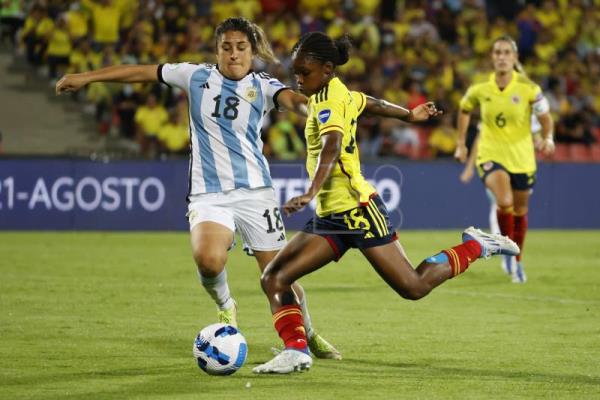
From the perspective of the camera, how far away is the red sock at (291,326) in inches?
308

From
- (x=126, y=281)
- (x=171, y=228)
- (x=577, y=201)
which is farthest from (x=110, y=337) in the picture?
(x=577, y=201)

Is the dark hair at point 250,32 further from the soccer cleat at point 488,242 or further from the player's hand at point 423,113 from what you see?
the soccer cleat at point 488,242

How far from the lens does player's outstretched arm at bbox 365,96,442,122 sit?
8.25 metres

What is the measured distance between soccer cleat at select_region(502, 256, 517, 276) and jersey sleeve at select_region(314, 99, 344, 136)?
272 inches

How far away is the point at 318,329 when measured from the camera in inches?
393

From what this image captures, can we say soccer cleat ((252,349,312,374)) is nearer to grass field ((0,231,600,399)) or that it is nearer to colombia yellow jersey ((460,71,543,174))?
grass field ((0,231,600,399))

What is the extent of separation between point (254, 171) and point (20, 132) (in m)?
16.4

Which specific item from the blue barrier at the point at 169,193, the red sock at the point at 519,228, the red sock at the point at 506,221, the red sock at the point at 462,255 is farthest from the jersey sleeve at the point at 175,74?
the blue barrier at the point at 169,193

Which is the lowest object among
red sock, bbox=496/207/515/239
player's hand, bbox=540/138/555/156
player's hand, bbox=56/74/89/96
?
red sock, bbox=496/207/515/239

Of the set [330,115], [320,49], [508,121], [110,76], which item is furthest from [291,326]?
[508,121]

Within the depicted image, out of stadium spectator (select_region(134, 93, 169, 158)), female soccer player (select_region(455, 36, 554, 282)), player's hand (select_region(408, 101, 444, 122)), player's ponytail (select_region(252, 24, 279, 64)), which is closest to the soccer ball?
player's ponytail (select_region(252, 24, 279, 64))

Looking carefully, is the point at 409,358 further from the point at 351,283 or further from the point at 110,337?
the point at 351,283

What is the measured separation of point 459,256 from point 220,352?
6.09ft

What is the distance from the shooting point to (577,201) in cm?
2247
